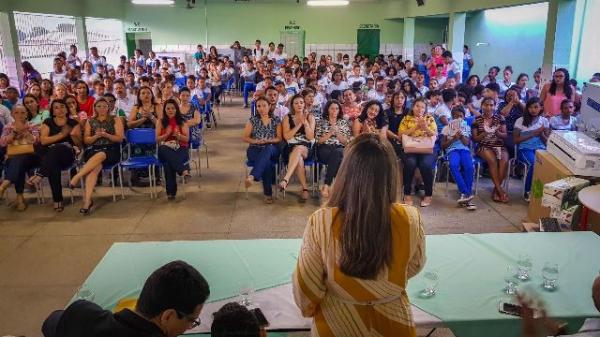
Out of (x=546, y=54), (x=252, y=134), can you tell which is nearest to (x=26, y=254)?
(x=252, y=134)

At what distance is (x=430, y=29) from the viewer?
17.7 metres

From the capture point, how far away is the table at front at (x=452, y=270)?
2383 millimetres

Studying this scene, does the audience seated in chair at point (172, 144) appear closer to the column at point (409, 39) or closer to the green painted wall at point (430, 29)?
the column at point (409, 39)

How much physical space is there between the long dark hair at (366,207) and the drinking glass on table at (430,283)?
882mm

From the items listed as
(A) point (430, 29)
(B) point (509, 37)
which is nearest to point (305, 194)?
(B) point (509, 37)

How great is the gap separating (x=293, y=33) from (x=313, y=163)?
45.5 ft

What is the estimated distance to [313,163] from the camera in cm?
615

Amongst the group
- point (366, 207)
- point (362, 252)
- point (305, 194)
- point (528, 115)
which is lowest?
point (305, 194)

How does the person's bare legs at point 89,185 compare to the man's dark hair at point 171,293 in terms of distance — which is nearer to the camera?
the man's dark hair at point 171,293

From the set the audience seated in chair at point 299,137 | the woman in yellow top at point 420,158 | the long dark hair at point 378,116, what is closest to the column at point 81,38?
the audience seated in chair at point 299,137

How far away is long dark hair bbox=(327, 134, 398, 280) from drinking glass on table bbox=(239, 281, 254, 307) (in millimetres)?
859

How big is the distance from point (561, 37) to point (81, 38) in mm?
12904

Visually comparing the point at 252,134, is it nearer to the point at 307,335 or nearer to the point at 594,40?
the point at 307,335

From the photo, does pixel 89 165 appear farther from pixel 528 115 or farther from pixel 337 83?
pixel 337 83
